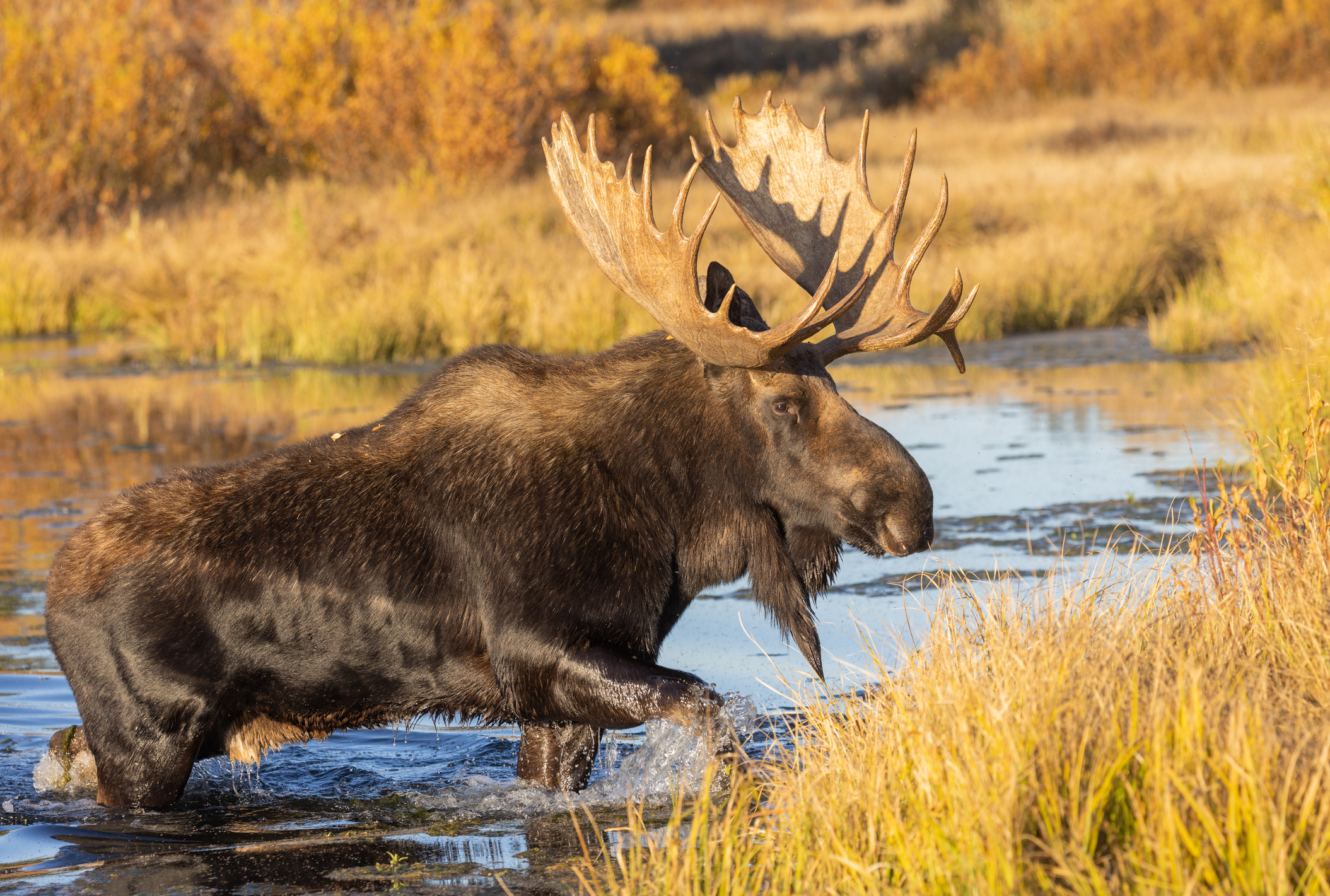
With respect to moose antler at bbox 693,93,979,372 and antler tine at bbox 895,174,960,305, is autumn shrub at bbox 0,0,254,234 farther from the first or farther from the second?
antler tine at bbox 895,174,960,305

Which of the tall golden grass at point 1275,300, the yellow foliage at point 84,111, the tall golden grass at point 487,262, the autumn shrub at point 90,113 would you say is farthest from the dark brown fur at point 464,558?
the yellow foliage at point 84,111

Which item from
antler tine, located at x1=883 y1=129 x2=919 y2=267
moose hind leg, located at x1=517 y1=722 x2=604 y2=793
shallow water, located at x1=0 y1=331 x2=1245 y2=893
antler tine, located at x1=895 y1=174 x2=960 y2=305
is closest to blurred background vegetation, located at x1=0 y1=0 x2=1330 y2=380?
shallow water, located at x1=0 y1=331 x2=1245 y2=893

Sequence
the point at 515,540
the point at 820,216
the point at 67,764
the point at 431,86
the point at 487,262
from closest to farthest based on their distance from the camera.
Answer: the point at 515,540 → the point at 67,764 → the point at 820,216 → the point at 487,262 → the point at 431,86

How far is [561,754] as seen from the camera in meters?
5.60

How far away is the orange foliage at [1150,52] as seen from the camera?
119ft

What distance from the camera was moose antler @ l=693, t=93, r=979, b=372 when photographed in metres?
5.59

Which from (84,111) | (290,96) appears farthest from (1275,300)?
(290,96)

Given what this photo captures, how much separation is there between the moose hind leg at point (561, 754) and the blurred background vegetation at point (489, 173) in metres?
6.15

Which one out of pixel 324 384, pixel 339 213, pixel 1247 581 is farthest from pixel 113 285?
pixel 1247 581

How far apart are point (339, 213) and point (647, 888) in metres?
17.5

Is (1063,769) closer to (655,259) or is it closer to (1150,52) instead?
(655,259)

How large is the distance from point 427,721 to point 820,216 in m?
2.57

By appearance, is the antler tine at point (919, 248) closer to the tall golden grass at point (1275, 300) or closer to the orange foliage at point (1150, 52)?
the tall golden grass at point (1275, 300)

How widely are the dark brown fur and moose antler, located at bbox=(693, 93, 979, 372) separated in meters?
0.41
